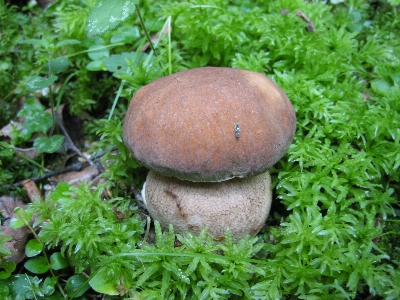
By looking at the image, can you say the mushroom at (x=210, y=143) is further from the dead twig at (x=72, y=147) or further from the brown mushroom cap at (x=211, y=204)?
the dead twig at (x=72, y=147)

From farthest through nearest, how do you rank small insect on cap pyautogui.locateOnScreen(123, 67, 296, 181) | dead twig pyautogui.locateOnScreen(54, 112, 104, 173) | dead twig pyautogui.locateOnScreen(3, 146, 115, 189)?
1. dead twig pyautogui.locateOnScreen(54, 112, 104, 173)
2. dead twig pyautogui.locateOnScreen(3, 146, 115, 189)
3. small insect on cap pyautogui.locateOnScreen(123, 67, 296, 181)

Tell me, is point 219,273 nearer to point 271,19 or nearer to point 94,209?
point 94,209

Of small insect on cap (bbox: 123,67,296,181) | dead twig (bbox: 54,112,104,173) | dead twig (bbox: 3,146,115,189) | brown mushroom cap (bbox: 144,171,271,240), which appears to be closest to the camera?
small insect on cap (bbox: 123,67,296,181)

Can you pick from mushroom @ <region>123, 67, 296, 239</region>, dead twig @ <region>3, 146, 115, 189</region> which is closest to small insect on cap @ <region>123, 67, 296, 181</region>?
mushroom @ <region>123, 67, 296, 239</region>

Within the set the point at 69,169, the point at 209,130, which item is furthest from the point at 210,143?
the point at 69,169

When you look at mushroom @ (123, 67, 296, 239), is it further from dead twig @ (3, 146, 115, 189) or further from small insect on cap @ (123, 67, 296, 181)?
dead twig @ (3, 146, 115, 189)

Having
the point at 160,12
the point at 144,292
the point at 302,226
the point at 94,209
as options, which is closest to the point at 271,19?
the point at 160,12
